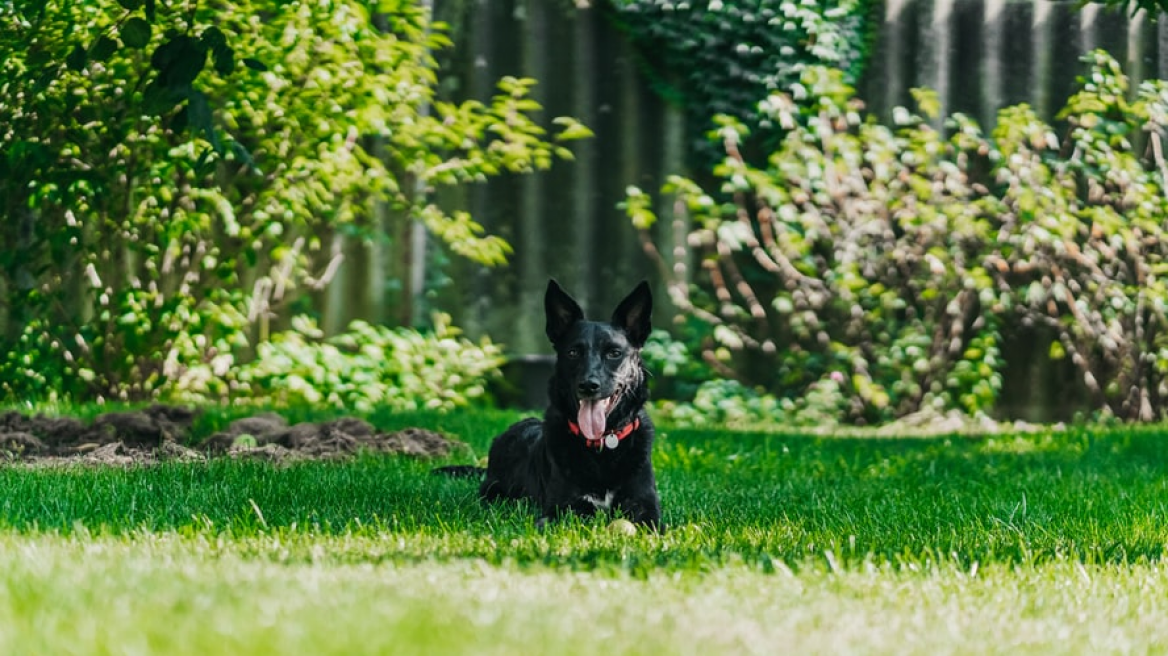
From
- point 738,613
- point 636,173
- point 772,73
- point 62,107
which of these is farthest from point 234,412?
point 738,613

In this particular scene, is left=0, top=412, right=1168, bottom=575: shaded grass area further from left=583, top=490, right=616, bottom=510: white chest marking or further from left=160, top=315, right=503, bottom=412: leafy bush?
left=160, top=315, right=503, bottom=412: leafy bush

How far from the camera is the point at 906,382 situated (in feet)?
26.8

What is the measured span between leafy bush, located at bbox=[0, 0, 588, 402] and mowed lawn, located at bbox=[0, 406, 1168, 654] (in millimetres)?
2759

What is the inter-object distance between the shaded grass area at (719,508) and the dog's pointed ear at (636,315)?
58cm

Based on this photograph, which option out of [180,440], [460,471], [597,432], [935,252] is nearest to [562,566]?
[597,432]

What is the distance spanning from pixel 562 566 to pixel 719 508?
150cm

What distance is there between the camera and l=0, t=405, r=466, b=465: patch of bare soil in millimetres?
5219

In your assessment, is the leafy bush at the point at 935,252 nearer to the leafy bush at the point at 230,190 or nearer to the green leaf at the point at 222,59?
the leafy bush at the point at 230,190

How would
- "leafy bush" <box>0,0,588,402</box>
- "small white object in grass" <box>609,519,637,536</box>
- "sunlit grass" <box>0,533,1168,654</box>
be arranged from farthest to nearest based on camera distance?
"leafy bush" <box>0,0,588,402</box>
"small white object in grass" <box>609,519,637,536</box>
"sunlit grass" <box>0,533,1168,654</box>

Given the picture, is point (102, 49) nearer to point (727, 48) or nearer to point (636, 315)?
point (636, 315)

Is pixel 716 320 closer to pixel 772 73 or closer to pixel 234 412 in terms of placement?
pixel 772 73

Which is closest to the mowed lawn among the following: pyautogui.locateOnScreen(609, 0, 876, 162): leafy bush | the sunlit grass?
the sunlit grass

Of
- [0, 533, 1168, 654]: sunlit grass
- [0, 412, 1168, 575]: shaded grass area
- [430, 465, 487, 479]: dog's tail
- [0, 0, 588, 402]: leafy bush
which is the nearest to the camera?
[0, 533, 1168, 654]: sunlit grass

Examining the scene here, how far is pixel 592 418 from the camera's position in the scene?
157 inches
